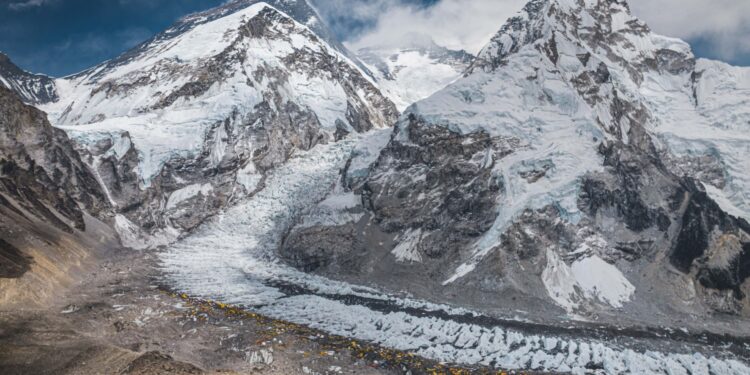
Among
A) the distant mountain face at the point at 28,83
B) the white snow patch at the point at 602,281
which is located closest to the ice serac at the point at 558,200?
the white snow patch at the point at 602,281

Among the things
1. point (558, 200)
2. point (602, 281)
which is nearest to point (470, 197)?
point (558, 200)

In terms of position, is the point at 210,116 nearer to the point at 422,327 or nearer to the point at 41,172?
the point at 41,172

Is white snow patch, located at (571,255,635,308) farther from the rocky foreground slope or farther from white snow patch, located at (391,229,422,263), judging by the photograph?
white snow patch, located at (391,229,422,263)

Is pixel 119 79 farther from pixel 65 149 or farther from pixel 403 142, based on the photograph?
pixel 403 142

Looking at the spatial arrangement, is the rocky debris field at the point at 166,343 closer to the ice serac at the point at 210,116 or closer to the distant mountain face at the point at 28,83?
the ice serac at the point at 210,116

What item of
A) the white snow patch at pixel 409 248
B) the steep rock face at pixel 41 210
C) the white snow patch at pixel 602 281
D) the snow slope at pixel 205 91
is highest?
the snow slope at pixel 205 91
